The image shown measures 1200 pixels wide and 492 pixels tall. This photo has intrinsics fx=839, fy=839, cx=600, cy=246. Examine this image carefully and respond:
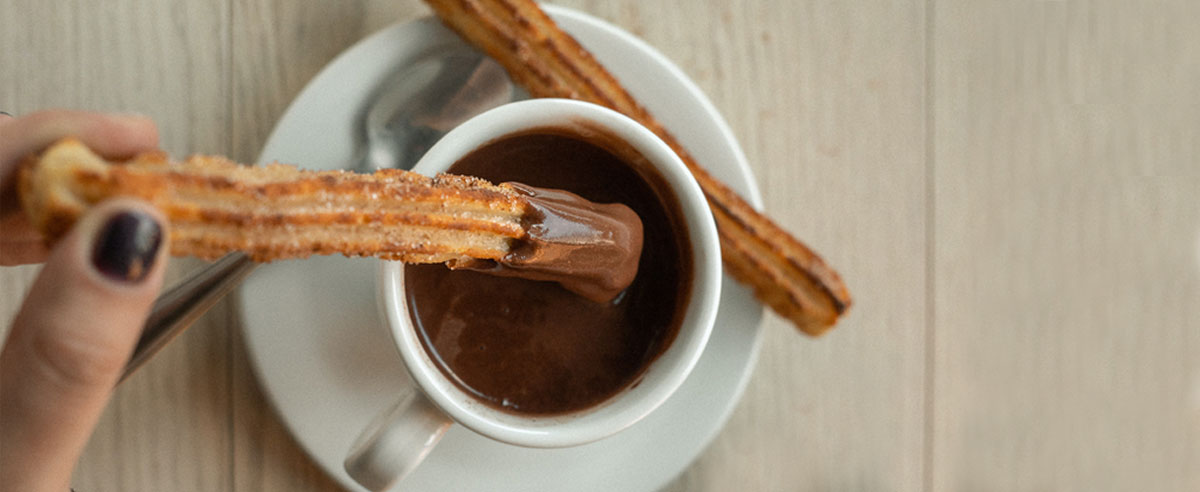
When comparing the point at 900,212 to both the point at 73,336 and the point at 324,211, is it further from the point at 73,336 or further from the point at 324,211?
the point at 73,336

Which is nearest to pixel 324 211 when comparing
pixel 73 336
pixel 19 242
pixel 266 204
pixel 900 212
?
pixel 266 204

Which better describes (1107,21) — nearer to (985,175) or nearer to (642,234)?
(985,175)

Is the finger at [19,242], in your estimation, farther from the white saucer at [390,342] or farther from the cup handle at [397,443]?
the cup handle at [397,443]

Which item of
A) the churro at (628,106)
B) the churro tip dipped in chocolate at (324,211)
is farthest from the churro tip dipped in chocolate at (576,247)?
the churro at (628,106)

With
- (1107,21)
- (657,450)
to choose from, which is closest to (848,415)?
(657,450)

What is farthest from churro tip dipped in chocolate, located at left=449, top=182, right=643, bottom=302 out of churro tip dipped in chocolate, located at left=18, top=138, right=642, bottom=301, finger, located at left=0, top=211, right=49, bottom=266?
finger, located at left=0, top=211, right=49, bottom=266
